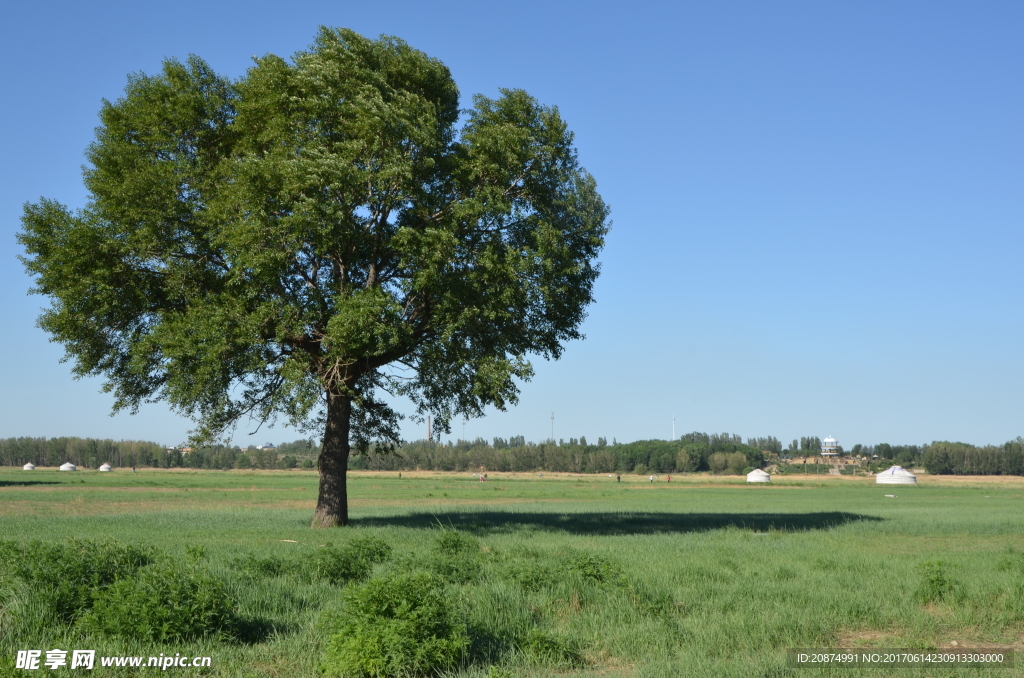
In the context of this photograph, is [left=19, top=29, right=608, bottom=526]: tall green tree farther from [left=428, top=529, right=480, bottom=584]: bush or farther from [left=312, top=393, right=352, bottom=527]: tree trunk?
[left=428, top=529, right=480, bottom=584]: bush

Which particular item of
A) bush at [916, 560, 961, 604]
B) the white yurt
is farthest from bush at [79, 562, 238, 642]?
the white yurt

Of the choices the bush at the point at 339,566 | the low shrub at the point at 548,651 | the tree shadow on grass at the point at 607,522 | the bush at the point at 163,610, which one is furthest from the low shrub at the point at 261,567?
the tree shadow on grass at the point at 607,522

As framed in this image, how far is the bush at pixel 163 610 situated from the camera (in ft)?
32.1

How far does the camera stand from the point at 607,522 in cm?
3344

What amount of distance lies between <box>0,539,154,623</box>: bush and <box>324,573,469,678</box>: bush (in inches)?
154

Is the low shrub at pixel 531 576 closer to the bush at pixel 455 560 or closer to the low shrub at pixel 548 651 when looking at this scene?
the bush at pixel 455 560

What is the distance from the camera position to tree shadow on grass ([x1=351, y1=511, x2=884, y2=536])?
29.0 meters

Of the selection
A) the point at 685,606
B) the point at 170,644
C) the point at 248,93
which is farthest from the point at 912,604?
the point at 248,93

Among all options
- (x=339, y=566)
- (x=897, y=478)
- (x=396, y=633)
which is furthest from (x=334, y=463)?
(x=897, y=478)

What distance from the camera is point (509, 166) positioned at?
998 inches

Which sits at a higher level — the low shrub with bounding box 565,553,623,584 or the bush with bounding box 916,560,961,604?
the low shrub with bounding box 565,553,623,584

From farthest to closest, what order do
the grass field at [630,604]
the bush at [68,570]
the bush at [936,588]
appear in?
the bush at [936,588], the bush at [68,570], the grass field at [630,604]

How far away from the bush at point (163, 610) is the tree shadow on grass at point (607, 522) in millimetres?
16494

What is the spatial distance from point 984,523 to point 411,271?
30170 mm
